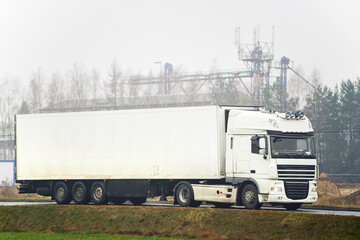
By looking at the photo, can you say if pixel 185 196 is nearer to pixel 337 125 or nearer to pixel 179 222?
pixel 179 222

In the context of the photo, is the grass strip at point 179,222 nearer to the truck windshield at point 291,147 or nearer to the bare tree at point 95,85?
the truck windshield at point 291,147

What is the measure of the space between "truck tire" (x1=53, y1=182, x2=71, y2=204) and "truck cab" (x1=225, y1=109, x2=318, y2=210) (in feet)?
31.0

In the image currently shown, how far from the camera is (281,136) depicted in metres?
27.7

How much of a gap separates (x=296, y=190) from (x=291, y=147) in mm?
1695

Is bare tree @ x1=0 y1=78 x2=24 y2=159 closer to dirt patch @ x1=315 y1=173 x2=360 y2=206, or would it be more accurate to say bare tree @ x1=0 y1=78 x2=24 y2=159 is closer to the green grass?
dirt patch @ x1=315 y1=173 x2=360 y2=206

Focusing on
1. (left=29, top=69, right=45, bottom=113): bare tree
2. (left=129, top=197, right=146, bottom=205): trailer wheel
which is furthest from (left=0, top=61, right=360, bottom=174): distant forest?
(left=129, top=197, right=146, bottom=205): trailer wheel

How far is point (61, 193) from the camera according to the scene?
3478 centimetres

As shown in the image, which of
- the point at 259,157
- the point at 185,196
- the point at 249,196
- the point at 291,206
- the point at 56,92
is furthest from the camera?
the point at 56,92

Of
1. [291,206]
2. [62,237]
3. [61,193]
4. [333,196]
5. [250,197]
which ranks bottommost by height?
[333,196]

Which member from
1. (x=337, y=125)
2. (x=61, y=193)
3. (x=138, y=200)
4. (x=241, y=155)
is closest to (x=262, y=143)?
(x=241, y=155)

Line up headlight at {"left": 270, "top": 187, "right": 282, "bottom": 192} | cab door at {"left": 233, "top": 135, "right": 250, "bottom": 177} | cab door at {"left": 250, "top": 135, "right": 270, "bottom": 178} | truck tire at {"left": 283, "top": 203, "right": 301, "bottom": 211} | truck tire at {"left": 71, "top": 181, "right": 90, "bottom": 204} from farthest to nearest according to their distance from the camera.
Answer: truck tire at {"left": 71, "top": 181, "right": 90, "bottom": 204} < truck tire at {"left": 283, "top": 203, "right": 301, "bottom": 211} < cab door at {"left": 233, "top": 135, "right": 250, "bottom": 177} < cab door at {"left": 250, "top": 135, "right": 270, "bottom": 178} < headlight at {"left": 270, "top": 187, "right": 282, "bottom": 192}

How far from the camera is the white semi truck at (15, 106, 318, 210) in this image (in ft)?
90.6

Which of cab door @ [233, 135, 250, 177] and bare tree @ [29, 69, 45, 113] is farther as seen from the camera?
bare tree @ [29, 69, 45, 113]

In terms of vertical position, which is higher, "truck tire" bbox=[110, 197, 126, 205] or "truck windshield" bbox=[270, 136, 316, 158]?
"truck windshield" bbox=[270, 136, 316, 158]
